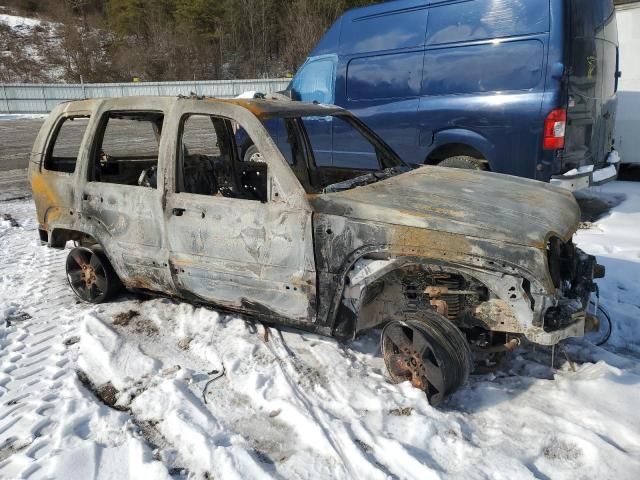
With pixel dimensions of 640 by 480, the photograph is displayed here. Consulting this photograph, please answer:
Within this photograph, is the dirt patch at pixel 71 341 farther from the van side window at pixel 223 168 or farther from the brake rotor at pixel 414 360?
the brake rotor at pixel 414 360

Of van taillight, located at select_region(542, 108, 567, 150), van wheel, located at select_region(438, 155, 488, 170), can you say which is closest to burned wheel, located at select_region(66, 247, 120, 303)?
van wheel, located at select_region(438, 155, 488, 170)

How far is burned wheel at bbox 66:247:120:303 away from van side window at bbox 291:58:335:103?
4.33 meters

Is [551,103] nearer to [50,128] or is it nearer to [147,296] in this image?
[147,296]

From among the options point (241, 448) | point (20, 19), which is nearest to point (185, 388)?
point (241, 448)

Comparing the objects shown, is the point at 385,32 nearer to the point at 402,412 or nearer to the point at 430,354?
the point at 430,354

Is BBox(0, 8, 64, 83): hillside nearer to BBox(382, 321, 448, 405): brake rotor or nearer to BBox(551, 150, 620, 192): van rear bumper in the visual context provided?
BBox(551, 150, 620, 192): van rear bumper

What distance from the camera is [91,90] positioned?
29.6 m

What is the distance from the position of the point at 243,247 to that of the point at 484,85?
4184 millimetres

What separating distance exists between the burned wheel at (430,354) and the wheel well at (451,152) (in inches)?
157

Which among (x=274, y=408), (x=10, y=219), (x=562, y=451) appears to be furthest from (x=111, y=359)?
(x=10, y=219)

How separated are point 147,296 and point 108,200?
967mm

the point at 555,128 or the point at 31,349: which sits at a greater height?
the point at 555,128

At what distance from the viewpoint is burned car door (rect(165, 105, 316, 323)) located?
3295 millimetres

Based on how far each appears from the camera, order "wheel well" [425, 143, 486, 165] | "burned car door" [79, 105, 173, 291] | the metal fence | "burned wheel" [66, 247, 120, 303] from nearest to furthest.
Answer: "burned car door" [79, 105, 173, 291]
"burned wheel" [66, 247, 120, 303]
"wheel well" [425, 143, 486, 165]
the metal fence
